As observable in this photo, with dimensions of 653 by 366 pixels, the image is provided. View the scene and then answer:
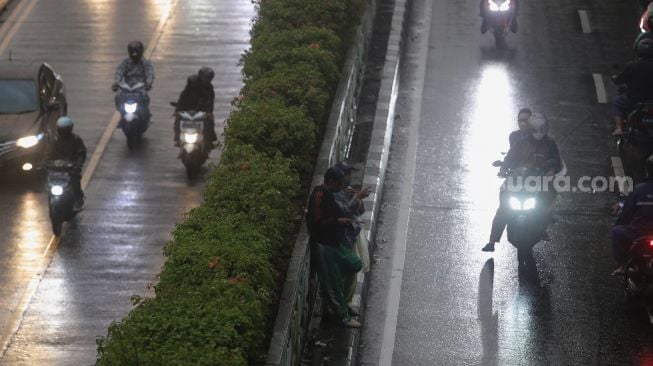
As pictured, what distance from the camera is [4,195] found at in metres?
20.4

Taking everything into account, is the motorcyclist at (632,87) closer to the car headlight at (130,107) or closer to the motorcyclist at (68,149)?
Answer: the motorcyclist at (68,149)

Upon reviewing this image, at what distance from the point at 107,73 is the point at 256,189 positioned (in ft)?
39.8

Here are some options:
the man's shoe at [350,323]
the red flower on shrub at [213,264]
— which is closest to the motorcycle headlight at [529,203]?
the man's shoe at [350,323]

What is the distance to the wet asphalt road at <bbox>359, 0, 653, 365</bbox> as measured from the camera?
49.4ft

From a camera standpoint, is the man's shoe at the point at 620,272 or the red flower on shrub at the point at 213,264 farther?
the man's shoe at the point at 620,272

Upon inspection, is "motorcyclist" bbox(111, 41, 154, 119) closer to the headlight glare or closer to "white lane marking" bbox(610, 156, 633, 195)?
"white lane marking" bbox(610, 156, 633, 195)

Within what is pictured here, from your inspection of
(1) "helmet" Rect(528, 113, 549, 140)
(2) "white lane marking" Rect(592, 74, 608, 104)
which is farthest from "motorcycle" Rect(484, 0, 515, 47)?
(1) "helmet" Rect(528, 113, 549, 140)

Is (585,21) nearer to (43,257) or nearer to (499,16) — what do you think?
(499,16)

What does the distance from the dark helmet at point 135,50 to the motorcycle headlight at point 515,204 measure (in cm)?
736

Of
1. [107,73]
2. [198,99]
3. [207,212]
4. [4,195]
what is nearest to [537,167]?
[207,212]

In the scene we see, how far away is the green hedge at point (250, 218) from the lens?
35.8ft

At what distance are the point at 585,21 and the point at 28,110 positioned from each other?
10557mm

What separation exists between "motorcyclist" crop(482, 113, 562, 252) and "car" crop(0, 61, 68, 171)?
7.11m

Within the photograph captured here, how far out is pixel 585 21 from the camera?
27.1m
